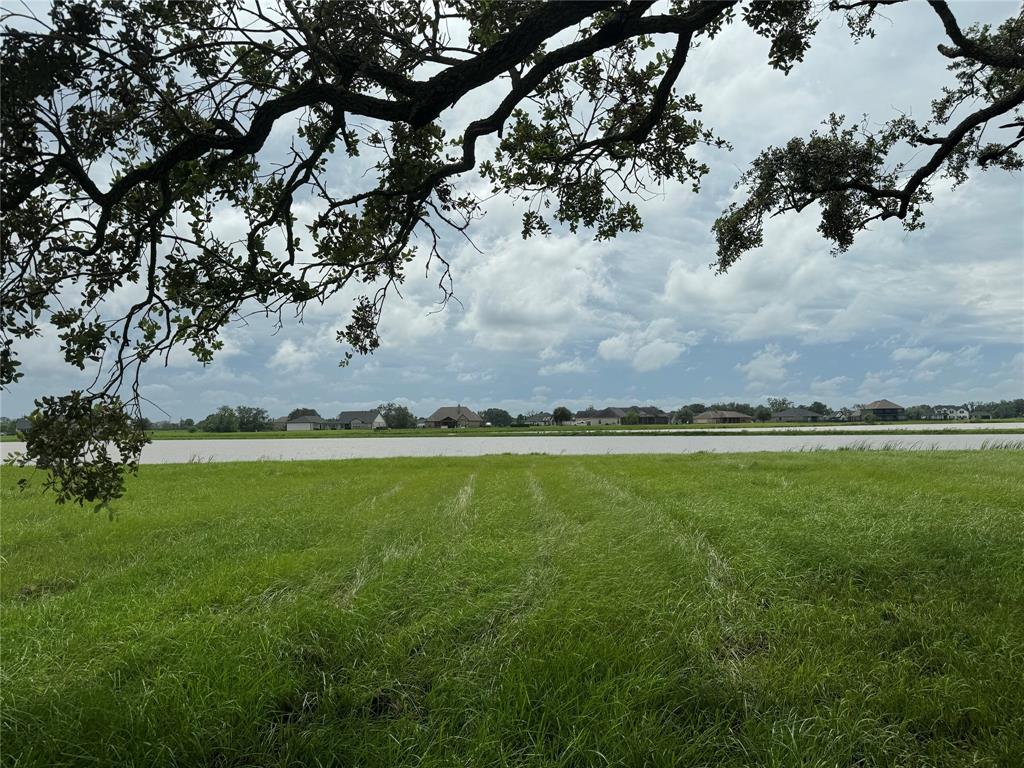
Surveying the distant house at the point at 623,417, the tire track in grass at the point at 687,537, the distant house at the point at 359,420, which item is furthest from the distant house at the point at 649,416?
the tire track in grass at the point at 687,537

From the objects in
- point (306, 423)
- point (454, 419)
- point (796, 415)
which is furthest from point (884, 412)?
point (306, 423)

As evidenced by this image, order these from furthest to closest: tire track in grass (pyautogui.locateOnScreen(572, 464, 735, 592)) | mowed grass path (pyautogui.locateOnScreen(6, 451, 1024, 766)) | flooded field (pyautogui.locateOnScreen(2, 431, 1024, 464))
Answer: flooded field (pyautogui.locateOnScreen(2, 431, 1024, 464)) < tire track in grass (pyautogui.locateOnScreen(572, 464, 735, 592)) < mowed grass path (pyautogui.locateOnScreen(6, 451, 1024, 766))

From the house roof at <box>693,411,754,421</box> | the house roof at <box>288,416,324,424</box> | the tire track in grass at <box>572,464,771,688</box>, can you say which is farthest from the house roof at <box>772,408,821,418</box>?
the tire track in grass at <box>572,464,771,688</box>

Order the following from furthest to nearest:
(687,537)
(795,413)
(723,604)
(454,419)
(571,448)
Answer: (795,413) < (454,419) < (571,448) < (687,537) < (723,604)

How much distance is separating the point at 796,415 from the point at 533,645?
557ft

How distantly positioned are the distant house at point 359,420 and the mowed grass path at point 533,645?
12682 centimetres

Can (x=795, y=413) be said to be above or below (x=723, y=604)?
below

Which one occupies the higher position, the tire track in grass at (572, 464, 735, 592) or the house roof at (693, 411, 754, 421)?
the tire track in grass at (572, 464, 735, 592)

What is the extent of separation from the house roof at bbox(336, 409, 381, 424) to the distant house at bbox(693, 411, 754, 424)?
90991 mm

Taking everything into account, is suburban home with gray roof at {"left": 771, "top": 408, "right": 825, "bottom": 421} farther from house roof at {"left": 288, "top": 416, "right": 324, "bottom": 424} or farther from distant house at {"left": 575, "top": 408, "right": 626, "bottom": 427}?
house roof at {"left": 288, "top": 416, "right": 324, "bottom": 424}

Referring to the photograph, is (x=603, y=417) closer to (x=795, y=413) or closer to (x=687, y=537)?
(x=795, y=413)

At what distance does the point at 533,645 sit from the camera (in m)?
4.50

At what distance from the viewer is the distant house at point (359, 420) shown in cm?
13424

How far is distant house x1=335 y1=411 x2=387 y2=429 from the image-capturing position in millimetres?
134238
